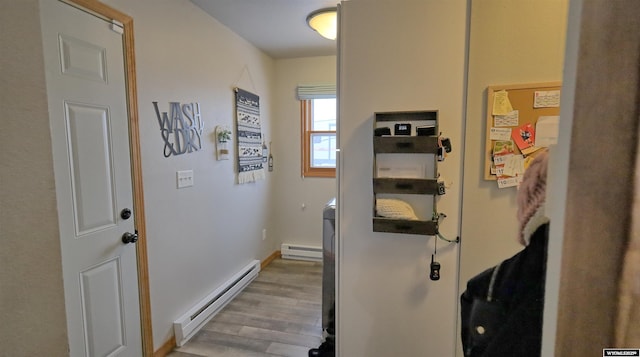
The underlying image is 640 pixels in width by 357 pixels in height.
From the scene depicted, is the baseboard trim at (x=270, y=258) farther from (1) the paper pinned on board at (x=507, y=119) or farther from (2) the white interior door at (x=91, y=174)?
(1) the paper pinned on board at (x=507, y=119)

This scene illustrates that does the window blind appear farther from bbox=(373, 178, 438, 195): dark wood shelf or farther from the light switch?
bbox=(373, 178, 438, 195): dark wood shelf

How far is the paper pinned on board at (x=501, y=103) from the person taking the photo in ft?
4.50

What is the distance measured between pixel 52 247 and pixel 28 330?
0.73 feet

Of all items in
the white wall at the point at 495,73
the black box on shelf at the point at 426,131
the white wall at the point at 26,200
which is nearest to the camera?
the white wall at the point at 26,200

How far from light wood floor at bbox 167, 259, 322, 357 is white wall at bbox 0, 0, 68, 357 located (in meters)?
1.47

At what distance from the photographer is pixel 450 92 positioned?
1422mm

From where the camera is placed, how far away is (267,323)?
243 cm

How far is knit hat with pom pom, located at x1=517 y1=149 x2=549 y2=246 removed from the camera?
48 cm

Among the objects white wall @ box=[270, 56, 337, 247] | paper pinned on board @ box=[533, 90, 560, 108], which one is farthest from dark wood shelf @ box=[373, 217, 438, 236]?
white wall @ box=[270, 56, 337, 247]

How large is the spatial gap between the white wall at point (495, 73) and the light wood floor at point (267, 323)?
1373 millimetres

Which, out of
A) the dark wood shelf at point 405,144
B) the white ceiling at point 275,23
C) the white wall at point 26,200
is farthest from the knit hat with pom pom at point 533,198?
the white ceiling at point 275,23

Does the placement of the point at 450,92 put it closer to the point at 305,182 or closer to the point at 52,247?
the point at 52,247

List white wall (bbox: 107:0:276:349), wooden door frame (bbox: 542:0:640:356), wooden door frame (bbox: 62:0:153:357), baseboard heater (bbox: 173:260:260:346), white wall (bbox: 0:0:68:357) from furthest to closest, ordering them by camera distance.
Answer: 1. baseboard heater (bbox: 173:260:260:346)
2. white wall (bbox: 107:0:276:349)
3. wooden door frame (bbox: 62:0:153:357)
4. white wall (bbox: 0:0:68:357)
5. wooden door frame (bbox: 542:0:640:356)

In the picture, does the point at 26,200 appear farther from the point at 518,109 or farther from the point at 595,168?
the point at 518,109
